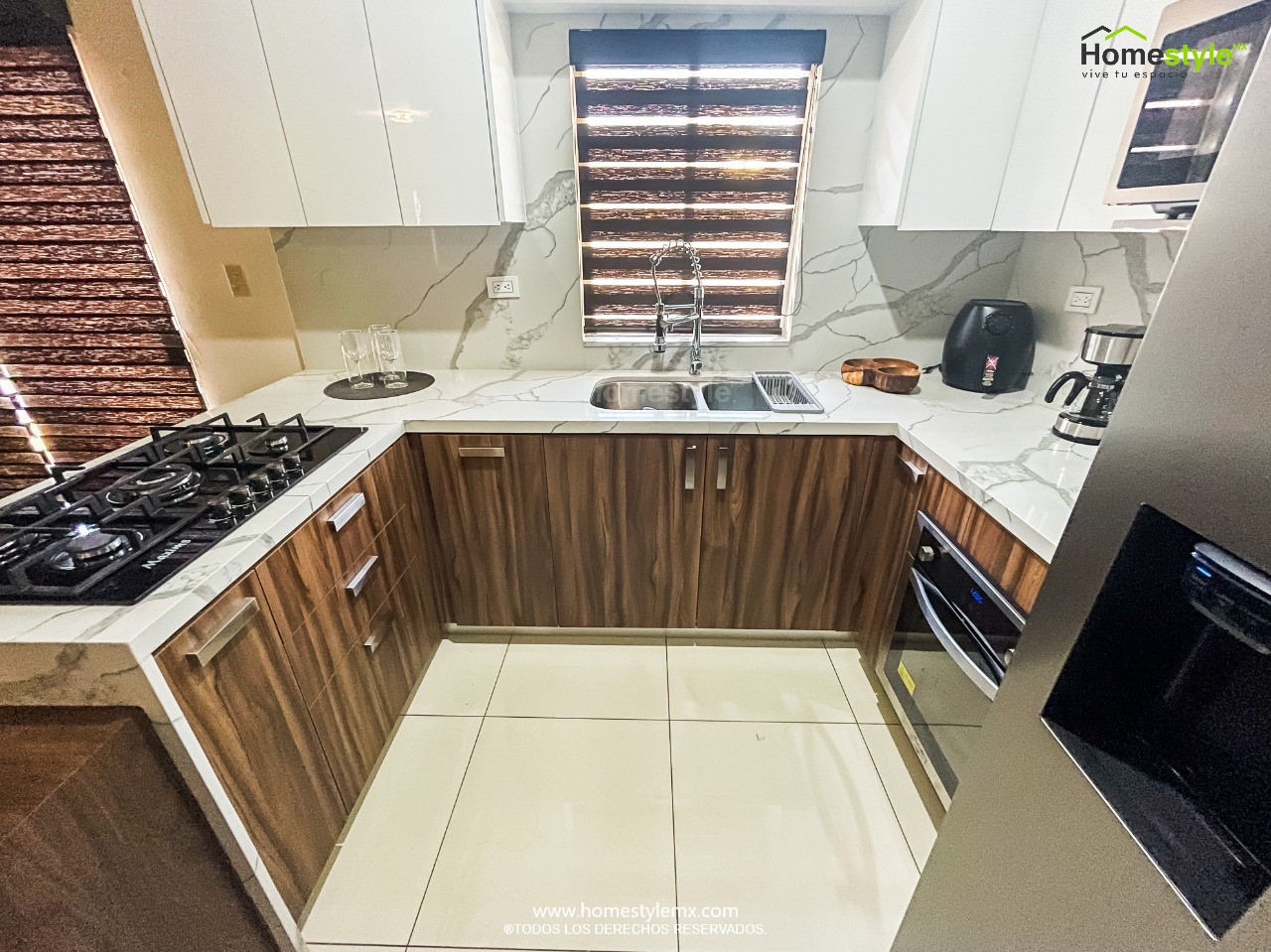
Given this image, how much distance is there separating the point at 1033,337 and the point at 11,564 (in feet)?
8.55

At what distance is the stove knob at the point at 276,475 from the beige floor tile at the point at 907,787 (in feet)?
5.68

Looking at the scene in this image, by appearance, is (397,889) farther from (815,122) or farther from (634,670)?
(815,122)

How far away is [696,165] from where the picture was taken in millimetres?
1868

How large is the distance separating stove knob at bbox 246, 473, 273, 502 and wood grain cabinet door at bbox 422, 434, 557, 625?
507 millimetres

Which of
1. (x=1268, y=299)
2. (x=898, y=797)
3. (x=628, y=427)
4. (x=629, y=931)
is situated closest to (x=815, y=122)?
(x=628, y=427)

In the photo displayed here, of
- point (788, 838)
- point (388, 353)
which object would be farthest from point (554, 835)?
point (388, 353)

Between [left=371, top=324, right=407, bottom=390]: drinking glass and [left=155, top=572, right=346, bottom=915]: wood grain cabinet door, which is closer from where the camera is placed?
[left=155, top=572, right=346, bottom=915]: wood grain cabinet door

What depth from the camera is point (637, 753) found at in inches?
62.5

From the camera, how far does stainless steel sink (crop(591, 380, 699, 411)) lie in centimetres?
201

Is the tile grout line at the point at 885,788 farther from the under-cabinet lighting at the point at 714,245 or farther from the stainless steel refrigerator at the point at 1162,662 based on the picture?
the under-cabinet lighting at the point at 714,245

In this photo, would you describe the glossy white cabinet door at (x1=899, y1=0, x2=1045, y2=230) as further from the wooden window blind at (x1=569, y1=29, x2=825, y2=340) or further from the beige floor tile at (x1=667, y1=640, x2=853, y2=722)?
the beige floor tile at (x1=667, y1=640, x2=853, y2=722)

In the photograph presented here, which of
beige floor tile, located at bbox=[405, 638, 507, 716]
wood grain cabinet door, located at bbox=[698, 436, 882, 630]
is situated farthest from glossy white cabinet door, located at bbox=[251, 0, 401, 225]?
beige floor tile, located at bbox=[405, 638, 507, 716]

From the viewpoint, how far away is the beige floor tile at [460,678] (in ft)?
5.71

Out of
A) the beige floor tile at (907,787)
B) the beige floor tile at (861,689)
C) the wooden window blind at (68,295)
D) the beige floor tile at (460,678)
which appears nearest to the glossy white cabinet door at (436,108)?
the wooden window blind at (68,295)
